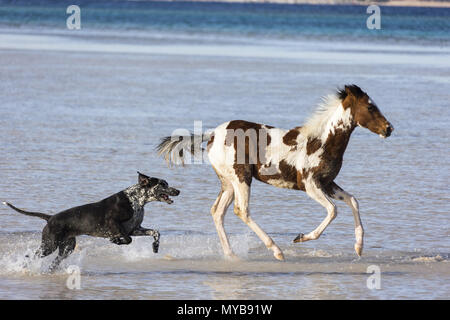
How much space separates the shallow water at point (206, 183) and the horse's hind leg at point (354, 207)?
23 centimetres

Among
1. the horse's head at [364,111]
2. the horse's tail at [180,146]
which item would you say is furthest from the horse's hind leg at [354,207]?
the horse's tail at [180,146]

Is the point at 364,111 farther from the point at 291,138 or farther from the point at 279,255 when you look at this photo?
the point at 279,255

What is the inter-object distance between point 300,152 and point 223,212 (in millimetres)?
1019

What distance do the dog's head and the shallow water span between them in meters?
0.66

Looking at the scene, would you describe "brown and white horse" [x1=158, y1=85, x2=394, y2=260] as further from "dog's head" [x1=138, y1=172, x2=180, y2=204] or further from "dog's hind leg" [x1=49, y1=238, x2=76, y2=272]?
"dog's hind leg" [x1=49, y1=238, x2=76, y2=272]

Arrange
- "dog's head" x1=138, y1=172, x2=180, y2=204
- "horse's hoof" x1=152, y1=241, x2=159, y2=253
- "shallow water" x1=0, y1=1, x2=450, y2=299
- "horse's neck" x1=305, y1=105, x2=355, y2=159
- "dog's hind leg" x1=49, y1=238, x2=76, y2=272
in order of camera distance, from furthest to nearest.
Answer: "horse's neck" x1=305, y1=105, x2=355, y2=159, "horse's hoof" x1=152, y1=241, x2=159, y2=253, "dog's head" x1=138, y1=172, x2=180, y2=204, "dog's hind leg" x1=49, y1=238, x2=76, y2=272, "shallow water" x1=0, y1=1, x2=450, y2=299

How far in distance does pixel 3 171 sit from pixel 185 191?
280cm

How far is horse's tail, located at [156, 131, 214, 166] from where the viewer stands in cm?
1037

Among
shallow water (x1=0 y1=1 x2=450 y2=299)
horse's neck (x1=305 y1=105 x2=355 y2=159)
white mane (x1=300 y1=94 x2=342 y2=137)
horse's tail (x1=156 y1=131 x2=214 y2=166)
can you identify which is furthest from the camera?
horse's tail (x1=156 y1=131 x2=214 y2=166)

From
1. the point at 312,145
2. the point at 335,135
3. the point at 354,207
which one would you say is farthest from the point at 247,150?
the point at 354,207

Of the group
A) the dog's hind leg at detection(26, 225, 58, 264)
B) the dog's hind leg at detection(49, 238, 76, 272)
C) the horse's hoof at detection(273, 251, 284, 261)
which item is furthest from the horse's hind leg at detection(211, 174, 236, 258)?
the dog's hind leg at detection(26, 225, 58, 264)

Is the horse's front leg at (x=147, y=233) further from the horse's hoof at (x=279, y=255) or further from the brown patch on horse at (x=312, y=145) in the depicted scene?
the brown patch on horse at (x=312, y=145)

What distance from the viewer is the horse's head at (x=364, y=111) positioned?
9852mm
